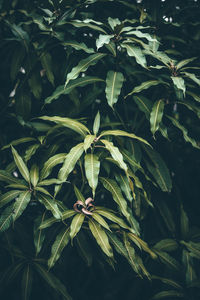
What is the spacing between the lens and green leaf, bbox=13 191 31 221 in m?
1.14

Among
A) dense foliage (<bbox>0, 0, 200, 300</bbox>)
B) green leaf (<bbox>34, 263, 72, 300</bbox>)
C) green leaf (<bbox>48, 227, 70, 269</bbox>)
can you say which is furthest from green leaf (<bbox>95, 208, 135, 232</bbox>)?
green leaf (<bbox>34, 263, 72, 300</bbox>)

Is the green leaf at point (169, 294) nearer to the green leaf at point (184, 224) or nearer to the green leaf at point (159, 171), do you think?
the green leaf at point (184, 224)

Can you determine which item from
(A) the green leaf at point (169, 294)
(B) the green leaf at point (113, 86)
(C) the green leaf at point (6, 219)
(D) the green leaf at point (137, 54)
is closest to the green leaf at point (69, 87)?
(B) the green leaf at point (113, 86)

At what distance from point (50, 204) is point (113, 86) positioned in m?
0.56

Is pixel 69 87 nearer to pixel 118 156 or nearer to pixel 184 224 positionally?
pixel 118 156

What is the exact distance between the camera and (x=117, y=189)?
1.23m

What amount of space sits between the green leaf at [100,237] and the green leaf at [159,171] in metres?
0.40

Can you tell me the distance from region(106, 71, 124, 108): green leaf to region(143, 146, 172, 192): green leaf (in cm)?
31

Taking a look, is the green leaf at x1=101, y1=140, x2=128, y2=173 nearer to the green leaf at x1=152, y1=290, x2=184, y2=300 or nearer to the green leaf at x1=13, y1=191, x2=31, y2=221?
the green leaf at x1=13, y1=191, x2=31, y2=221

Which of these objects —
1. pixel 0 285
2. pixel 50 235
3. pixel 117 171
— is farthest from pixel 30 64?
pixel 0 285

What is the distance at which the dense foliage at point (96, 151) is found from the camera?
4.07 ft

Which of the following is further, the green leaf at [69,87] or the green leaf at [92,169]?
the green leaf at [69,87]

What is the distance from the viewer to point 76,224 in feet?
3.76

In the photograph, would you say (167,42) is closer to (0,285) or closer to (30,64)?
(30,64)
